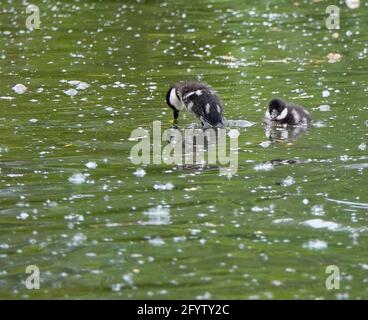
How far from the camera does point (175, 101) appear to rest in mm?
11742

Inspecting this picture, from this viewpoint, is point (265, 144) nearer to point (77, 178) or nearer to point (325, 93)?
point (77, 178)

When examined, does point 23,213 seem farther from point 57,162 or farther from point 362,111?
point 362,111

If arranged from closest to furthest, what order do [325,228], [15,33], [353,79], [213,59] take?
[325,228] < [353,79] < [213,59] < [15,33]

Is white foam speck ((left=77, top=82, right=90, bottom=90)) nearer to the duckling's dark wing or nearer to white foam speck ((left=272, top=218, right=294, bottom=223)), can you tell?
the duckling's dark wing

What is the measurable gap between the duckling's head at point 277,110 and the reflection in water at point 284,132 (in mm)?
122

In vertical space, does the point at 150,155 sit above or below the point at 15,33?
below

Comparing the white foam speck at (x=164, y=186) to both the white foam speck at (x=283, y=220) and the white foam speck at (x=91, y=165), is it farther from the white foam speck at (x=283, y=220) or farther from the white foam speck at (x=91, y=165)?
the white foam speck at (x=283, y=220)

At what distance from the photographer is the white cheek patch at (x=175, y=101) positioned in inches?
460

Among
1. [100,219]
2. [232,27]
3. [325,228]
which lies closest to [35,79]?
[232,27]

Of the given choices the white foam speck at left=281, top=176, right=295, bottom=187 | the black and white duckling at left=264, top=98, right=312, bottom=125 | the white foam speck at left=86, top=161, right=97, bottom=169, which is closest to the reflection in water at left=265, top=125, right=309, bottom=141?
the black and white duckling at left=264, top=98, right=312, bottom=125

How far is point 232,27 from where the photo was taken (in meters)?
18.1

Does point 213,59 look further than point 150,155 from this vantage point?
Yes

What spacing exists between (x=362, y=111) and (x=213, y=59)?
13.5ft

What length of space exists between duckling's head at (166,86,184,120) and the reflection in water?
1.07 metres
